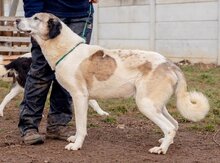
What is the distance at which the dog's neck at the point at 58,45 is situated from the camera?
5004 mm

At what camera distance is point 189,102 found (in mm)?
4984

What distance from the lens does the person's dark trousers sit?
527 centimetres

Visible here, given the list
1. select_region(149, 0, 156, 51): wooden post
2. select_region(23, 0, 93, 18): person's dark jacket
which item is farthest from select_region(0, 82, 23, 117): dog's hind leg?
select_region(149, 0, 156, 51): wooden post

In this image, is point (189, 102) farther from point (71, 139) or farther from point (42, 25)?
point (42, 25)

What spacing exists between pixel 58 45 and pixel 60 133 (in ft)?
3.08

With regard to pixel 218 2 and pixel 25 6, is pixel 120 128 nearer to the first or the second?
pixel 25 6

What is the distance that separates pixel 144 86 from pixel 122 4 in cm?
1018

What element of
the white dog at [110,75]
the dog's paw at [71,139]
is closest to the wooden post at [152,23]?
the dog's paw at [71,139]

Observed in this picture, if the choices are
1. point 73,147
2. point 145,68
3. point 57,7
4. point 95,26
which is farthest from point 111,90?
point 95,26

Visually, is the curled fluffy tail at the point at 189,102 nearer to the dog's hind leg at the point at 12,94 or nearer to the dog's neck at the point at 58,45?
the dog's neck at the point at 58,45

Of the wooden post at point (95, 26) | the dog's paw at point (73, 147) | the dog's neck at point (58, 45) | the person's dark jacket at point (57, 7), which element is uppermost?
the person's dark jacket at point (57, 7)

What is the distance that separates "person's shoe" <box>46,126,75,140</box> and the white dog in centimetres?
35

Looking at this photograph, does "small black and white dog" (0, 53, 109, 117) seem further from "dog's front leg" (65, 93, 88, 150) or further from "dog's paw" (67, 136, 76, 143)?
"dog's front leg" (65, 93, 88, 150)

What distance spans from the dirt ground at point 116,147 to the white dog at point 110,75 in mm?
167
